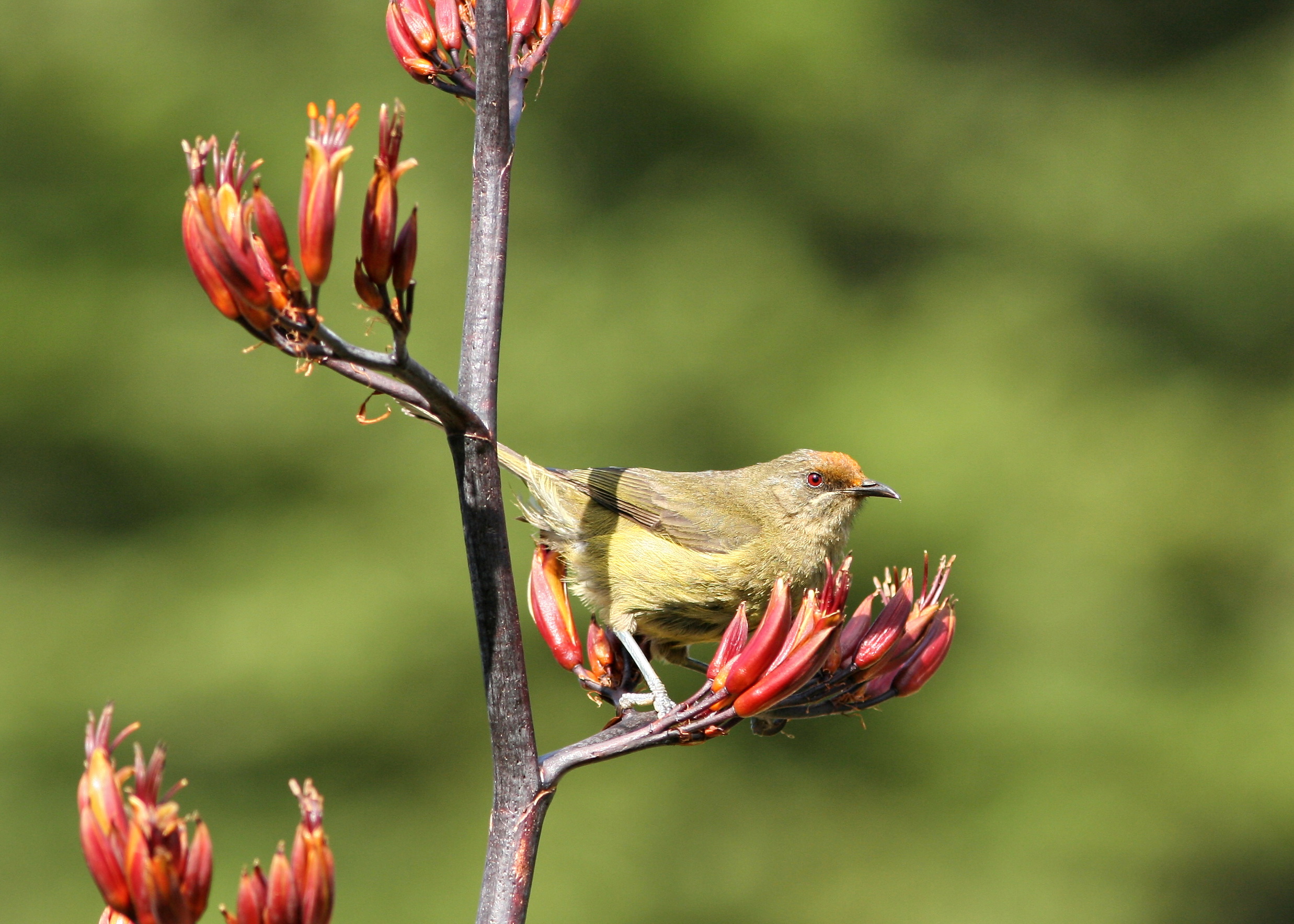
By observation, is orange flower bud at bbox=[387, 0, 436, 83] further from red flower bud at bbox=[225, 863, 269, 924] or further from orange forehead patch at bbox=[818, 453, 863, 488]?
orange forehead patch at bbox=[818, 453, 863, 488]

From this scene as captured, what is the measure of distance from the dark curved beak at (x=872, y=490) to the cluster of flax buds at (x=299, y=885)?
2.39m

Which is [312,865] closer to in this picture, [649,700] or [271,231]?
[271,231]

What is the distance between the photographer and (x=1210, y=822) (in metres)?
9.33

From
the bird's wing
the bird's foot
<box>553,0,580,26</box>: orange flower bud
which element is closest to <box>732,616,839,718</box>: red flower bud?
the bird's foot

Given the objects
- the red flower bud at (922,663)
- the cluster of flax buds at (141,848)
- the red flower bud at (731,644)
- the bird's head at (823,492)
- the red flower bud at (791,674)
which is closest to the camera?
the cluster of flax buds at (141,848)

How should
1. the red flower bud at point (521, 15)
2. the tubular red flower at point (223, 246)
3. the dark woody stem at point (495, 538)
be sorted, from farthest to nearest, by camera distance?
the red flower bud at point (521, 15)
the dark woody stem at point (495, 538)
the tubular red flower at point (223, 246)

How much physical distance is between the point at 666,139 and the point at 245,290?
377 inches

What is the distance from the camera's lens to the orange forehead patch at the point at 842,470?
4.05 metres

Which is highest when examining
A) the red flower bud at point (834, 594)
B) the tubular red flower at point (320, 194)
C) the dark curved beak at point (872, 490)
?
the tubular red flower at point (320, 194)

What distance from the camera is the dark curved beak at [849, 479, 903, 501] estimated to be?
380 cm

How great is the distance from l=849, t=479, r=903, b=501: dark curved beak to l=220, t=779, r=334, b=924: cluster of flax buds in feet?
7.84

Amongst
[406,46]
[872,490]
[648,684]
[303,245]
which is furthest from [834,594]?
[872,490]

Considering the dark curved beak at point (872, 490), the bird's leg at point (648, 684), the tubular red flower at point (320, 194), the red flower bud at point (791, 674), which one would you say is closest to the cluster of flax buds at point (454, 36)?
the tubular red flower at point (320, 194)

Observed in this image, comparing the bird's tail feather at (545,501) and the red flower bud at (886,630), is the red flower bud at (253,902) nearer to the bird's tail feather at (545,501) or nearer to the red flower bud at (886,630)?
the red flower bud at (886,630)
